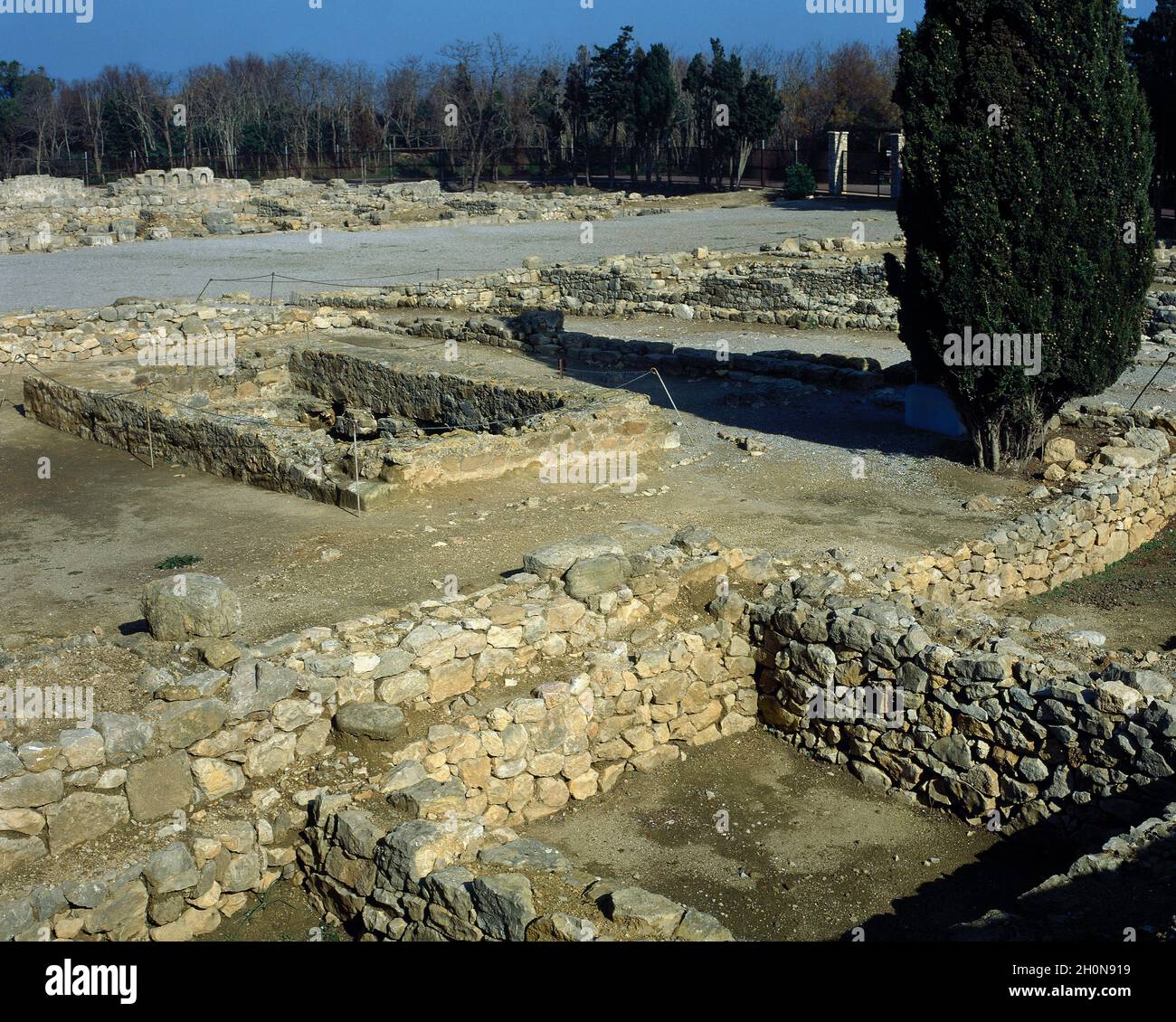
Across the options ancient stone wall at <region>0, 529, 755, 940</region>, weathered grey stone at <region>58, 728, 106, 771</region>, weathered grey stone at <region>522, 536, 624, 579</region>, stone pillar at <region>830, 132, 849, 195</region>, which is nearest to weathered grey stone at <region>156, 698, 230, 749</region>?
ancient stone wall at <region>0, 529, 755, 940</region>

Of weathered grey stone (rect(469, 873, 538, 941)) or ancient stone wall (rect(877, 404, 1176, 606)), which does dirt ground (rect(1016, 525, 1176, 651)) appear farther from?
weathered grey stone (rect(469, 873, 538, 941))

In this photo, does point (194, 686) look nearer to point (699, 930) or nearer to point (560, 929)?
point (560, 929)

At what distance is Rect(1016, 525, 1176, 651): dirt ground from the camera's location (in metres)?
9.73

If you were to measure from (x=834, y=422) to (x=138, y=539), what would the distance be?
8.09 meters

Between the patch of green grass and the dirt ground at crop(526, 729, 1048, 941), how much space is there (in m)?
4.20

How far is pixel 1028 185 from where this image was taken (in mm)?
11961

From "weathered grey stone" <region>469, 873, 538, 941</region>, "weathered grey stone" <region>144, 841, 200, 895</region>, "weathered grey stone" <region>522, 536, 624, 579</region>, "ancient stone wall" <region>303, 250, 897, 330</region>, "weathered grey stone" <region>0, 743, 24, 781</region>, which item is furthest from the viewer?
"ancient stone wall" <region>303, 250, 897, 330</region>

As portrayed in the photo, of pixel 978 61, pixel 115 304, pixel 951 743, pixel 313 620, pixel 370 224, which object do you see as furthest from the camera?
pixel 370 224

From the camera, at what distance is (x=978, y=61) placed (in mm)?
11906

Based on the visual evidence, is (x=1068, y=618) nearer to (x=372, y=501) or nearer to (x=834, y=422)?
(x=834, y=422)

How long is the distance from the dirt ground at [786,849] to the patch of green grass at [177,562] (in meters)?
4.20

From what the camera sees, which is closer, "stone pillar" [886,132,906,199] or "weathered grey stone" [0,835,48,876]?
"weathered grey stone" [0,835,48,876]

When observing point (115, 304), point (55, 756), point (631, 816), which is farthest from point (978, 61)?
point (115, 304)

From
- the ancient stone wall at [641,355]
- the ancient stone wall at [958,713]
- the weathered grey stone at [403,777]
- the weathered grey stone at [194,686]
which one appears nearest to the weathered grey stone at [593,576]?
the ancient stone wall at [958,713]
